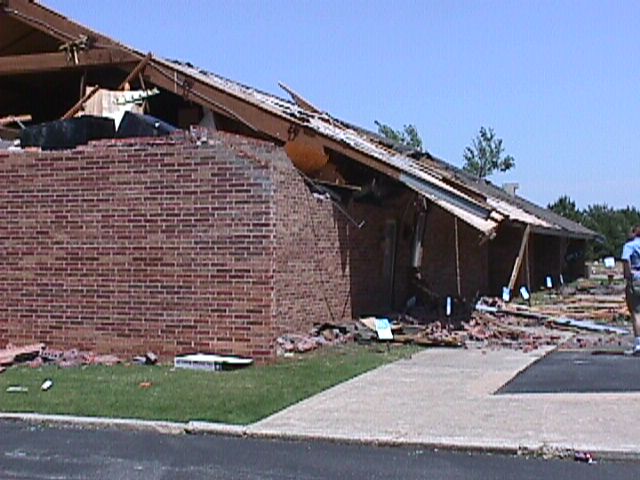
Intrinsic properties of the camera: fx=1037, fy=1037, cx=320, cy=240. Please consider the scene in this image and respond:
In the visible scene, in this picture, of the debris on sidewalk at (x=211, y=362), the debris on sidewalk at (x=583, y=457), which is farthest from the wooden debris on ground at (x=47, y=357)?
the debris on sidewalk at (x=583, y=457)

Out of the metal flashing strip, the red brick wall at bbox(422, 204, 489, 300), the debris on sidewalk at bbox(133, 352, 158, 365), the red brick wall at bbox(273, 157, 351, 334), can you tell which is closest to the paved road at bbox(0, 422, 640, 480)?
the debris on sidewalk at bbox(133, 352, 158, 365)

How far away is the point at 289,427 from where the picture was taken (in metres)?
9.09

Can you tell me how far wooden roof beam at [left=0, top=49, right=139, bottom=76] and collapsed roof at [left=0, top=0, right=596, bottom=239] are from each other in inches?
0.7

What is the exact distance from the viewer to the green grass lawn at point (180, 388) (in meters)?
9.92

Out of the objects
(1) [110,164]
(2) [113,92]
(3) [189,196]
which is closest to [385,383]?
(3) [189,196]

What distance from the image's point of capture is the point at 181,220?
45.3 feet

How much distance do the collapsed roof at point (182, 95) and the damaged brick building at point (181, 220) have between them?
0.11 ft

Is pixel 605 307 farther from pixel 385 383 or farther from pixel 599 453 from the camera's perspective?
pixel 599 453

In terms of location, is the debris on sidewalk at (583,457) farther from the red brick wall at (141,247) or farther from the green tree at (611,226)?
the green tree at (611,226)

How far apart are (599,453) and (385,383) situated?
4124 millimetres

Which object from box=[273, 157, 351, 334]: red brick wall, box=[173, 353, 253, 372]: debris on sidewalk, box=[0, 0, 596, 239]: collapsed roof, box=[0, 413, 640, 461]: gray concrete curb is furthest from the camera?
box=[0, 0, 596, 239]: collapsed roof

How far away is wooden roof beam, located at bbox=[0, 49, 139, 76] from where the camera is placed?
17578mm

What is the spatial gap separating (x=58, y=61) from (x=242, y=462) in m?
11.8

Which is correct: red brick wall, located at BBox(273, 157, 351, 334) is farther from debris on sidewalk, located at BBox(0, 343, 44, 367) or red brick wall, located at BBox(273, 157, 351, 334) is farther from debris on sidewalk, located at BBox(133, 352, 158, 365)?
debris on sidewalk, located at BBox(0, 343, 44, 367)
